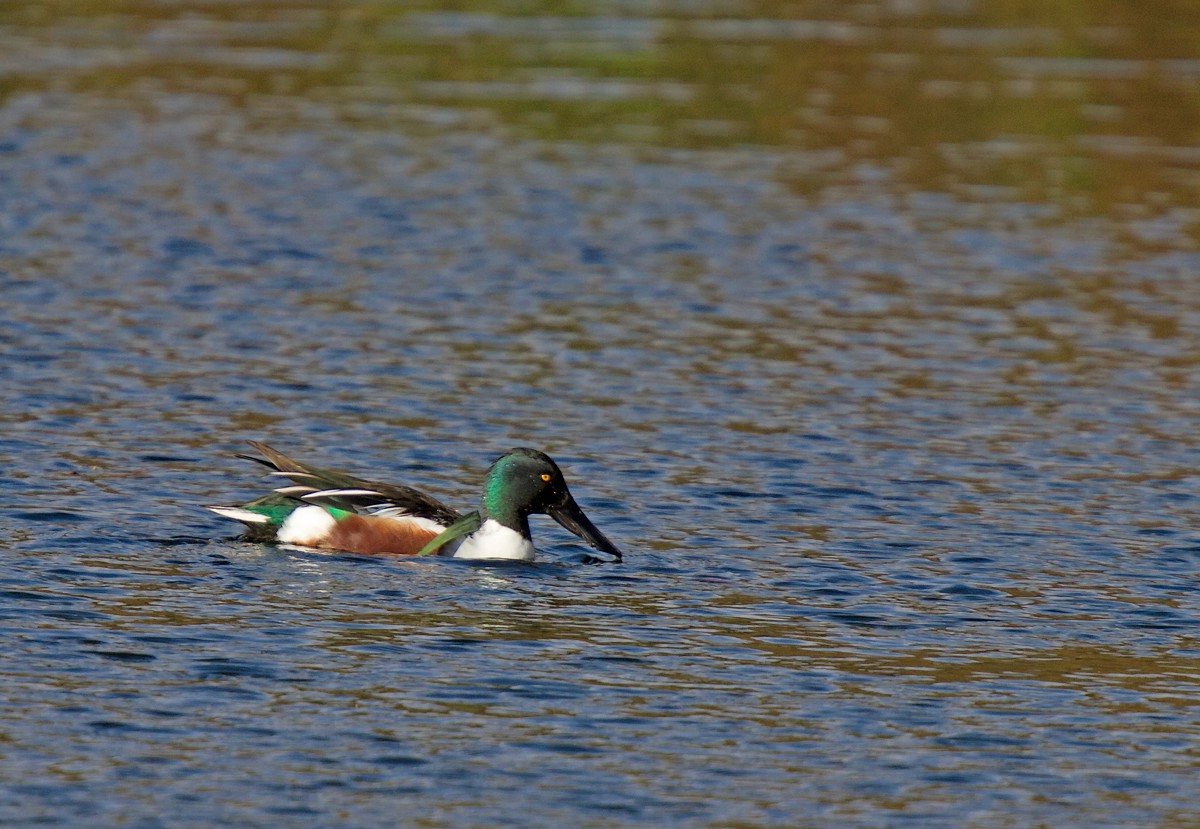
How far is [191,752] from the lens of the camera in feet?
29.4

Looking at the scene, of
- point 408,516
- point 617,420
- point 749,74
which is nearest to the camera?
point 408,516

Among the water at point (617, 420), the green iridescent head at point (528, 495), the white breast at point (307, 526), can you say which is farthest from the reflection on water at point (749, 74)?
the white breast at point (307, 526)

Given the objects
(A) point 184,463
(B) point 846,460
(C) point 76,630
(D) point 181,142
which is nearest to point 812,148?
(D) point 181,142

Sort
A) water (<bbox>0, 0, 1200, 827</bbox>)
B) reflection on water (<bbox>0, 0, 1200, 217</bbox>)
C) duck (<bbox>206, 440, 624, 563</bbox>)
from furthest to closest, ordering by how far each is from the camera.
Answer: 1. reflection on water (<bbox>0, 0, 1200, 217</bbox>)
2. duck (<bbox>206, 440, 624, 563</bbox>)
3. water (<bbox>0, 0, 1200, 827</bbox>)

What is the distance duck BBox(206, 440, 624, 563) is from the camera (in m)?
12.4

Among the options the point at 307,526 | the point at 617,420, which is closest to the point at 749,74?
the point at 617,420

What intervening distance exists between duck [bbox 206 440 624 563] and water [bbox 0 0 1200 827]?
0.59 ft

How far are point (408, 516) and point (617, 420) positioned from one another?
11.9ft

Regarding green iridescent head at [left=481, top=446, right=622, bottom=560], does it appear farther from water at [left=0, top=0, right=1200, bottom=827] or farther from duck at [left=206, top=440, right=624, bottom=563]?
water at [left=0, top=0, right=1200, bottom=827]

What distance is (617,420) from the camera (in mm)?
15789

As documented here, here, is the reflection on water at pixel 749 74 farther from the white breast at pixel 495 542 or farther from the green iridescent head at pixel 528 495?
the white breast at pixel 495 542

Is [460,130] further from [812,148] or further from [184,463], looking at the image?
[184,463]

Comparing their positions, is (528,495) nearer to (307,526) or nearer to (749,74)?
(307,526)

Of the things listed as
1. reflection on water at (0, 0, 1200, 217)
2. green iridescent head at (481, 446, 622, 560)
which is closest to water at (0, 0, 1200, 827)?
reflection on water at (0, 0, 1200, 217)
